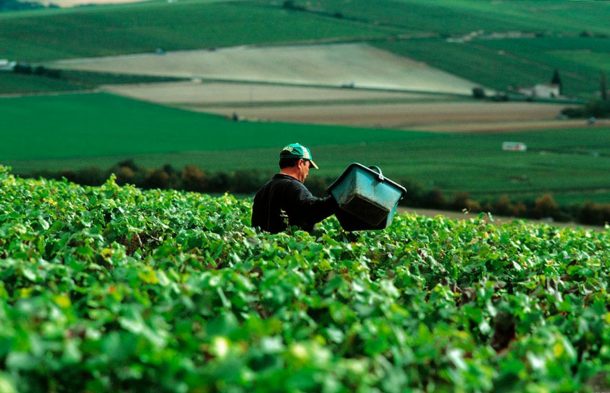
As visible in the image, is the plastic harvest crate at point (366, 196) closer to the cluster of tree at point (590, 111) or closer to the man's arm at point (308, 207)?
the man's arm at point (308, 207)

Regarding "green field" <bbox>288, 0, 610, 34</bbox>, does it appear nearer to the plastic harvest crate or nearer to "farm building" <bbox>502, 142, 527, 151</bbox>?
"farm building" <bbox>502, 142, 527, 151</bbox>

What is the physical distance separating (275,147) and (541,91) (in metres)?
34.3

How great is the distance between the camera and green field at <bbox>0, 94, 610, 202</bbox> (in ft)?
223

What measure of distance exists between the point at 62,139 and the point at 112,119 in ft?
25.8

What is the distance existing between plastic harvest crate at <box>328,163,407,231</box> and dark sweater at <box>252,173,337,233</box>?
443 millimetres

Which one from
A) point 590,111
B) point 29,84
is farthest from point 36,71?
point 590,111

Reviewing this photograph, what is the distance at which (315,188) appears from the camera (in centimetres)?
5512

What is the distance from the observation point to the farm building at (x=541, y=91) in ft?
337

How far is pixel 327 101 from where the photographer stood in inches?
3750

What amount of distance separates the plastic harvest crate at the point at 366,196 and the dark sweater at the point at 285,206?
44 cm

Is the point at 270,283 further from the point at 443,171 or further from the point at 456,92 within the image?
the point at 456,92

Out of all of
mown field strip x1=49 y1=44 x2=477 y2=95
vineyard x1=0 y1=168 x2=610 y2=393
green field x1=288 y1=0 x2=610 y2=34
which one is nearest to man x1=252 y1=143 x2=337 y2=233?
vineyard x1=0 y1=168 x2=610 y2=393

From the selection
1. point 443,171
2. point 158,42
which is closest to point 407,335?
point 443,171

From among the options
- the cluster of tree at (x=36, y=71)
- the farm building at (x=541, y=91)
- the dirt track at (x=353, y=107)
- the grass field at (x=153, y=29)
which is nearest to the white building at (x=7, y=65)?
the cluster of tree at (x=36, y=71)
